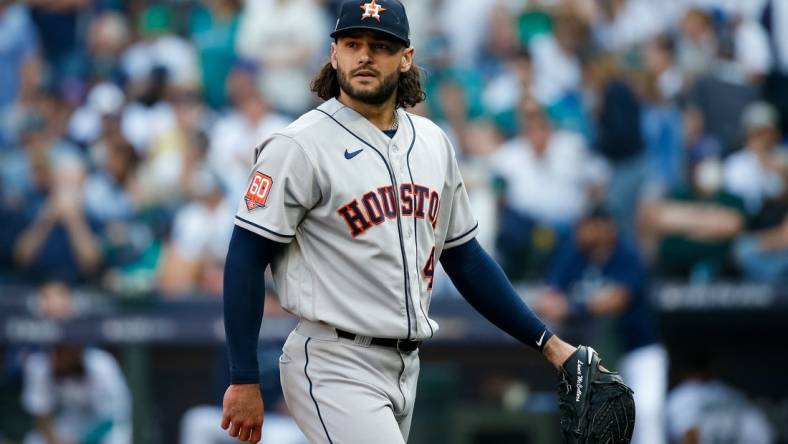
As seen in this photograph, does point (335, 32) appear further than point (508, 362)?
No

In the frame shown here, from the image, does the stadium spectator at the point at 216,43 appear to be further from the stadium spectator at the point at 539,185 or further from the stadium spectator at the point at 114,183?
the stadium spectator at the point at 539,185

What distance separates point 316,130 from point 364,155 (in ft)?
0.47

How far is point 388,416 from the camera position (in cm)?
332

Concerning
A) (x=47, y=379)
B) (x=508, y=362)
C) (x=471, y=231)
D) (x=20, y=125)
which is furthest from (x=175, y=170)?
(x=471, y=231)

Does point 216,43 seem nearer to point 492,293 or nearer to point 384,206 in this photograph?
point 492,293

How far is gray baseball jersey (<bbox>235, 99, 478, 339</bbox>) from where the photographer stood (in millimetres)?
3293

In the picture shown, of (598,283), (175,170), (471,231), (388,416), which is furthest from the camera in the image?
(175,170)

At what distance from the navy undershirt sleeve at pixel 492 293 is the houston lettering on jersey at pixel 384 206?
26cm

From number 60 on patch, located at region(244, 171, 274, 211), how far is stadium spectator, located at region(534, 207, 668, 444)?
3.97 meters

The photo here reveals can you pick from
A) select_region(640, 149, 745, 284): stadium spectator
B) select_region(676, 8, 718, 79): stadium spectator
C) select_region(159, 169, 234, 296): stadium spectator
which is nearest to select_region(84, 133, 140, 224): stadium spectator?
select_region(159, 169, 234, 296): stadium spectator

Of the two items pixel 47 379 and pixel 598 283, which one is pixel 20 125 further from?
pixel 598 283

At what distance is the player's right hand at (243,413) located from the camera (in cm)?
324

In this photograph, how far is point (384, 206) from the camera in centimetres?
337

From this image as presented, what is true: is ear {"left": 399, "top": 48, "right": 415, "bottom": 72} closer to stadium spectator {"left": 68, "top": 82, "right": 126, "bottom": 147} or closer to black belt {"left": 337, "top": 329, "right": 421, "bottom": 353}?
black belt {"left": 337, "top": 329, "right": 421, "bottom": 353}
